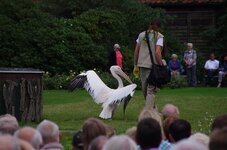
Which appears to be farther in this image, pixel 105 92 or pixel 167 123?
pixel 105 92

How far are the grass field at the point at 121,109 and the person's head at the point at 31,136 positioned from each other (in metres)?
4.43

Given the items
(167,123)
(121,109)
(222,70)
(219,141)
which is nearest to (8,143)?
(219,141)

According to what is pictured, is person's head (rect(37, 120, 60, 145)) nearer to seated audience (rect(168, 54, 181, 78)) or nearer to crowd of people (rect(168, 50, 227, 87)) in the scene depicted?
crowd of people (rect(168, 50, 227, 87))

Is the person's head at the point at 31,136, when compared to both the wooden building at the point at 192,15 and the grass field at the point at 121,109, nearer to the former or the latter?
the grass field at the point at 121,109

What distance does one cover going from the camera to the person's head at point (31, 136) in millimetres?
6742

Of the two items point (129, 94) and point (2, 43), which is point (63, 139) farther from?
point (2, 43)

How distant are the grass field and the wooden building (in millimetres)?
11885

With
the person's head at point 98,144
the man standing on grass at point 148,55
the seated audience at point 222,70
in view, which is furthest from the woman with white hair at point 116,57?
Answer: the person's head at point 98,144

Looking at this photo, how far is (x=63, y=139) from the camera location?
12.3 m

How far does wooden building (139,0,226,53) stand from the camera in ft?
116

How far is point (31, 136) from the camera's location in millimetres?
6785

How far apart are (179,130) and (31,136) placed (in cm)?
Answer: 173

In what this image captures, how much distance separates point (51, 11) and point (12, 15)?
3142 mm

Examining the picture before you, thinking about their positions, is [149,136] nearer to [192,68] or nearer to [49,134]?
[49,134]
